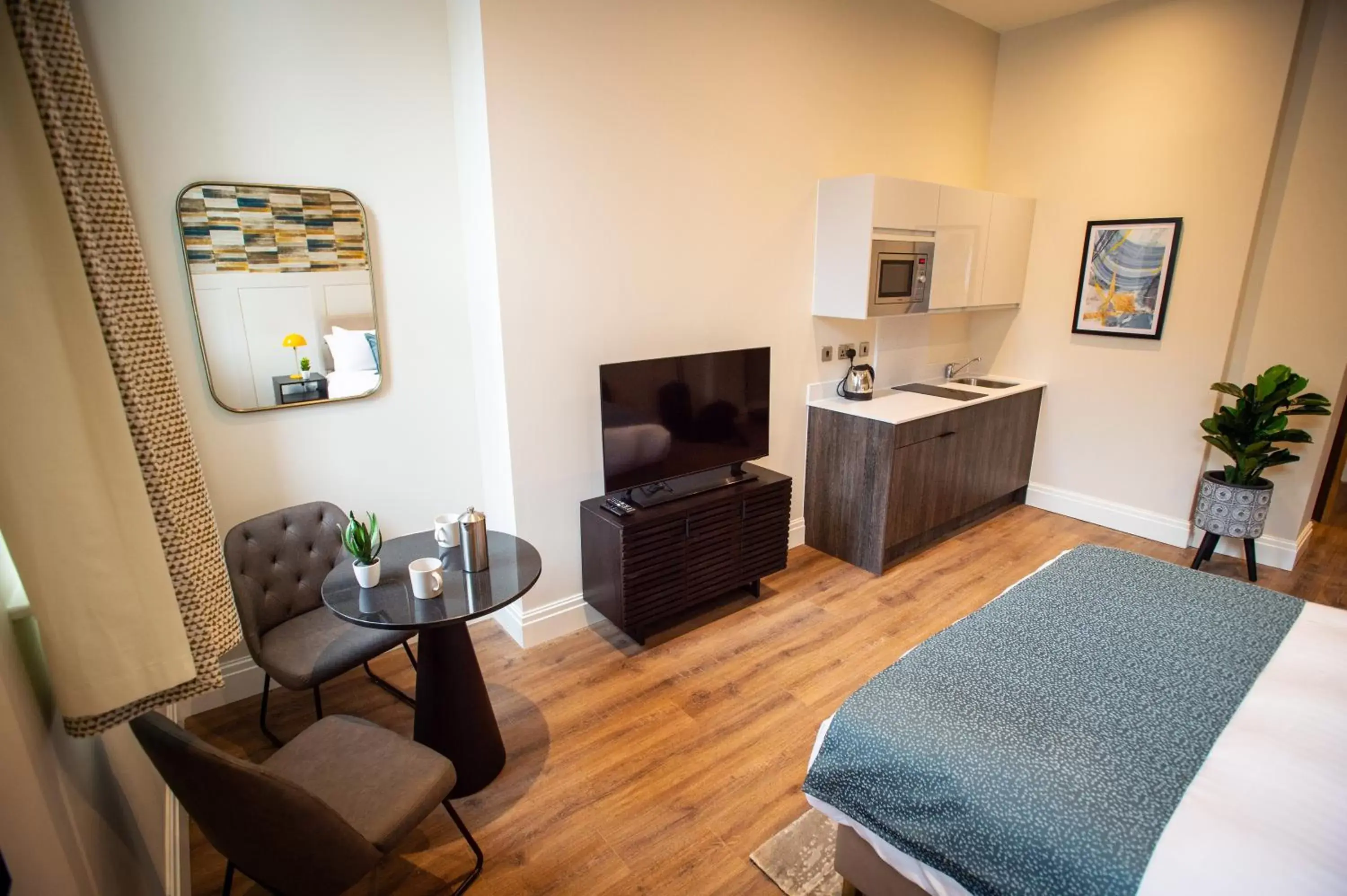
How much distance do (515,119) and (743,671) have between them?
2.49 metres

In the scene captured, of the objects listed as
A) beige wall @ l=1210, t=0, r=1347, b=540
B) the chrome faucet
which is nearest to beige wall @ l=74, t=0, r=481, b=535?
the chrome faucet

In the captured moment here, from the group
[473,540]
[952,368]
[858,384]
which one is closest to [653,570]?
[473,540]

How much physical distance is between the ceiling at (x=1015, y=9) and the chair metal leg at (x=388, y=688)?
4769mm

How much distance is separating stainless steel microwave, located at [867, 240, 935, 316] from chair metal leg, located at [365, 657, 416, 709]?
2.95 m

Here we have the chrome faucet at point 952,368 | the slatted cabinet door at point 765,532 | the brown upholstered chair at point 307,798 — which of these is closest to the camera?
the brown upholstered chair at point 307,798

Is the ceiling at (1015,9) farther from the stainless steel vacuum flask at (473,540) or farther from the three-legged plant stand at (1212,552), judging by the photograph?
the stainless steel vacuum flask at (473,540)

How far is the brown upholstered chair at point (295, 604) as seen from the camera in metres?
2.18

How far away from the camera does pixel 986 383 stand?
4.50 m

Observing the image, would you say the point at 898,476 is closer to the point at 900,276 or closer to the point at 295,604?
the point at 900,276

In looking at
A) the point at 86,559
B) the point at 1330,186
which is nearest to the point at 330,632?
the point at 86,559

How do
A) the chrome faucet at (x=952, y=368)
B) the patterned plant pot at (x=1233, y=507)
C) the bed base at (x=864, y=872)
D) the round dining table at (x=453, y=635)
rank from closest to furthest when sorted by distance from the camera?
1. the bed base at (x=864, y=872)
2. the round dining table at (x=453, y=635)
3. the patterned plant pot at (x=1233, y=507)
4. the chrome faucet at (x=952, y=368)

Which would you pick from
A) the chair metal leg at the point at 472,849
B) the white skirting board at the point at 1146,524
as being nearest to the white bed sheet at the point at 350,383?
the chair metal leg at the point at 472,849

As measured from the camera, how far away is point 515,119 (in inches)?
97.4

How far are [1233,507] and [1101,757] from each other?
9.43 feet
